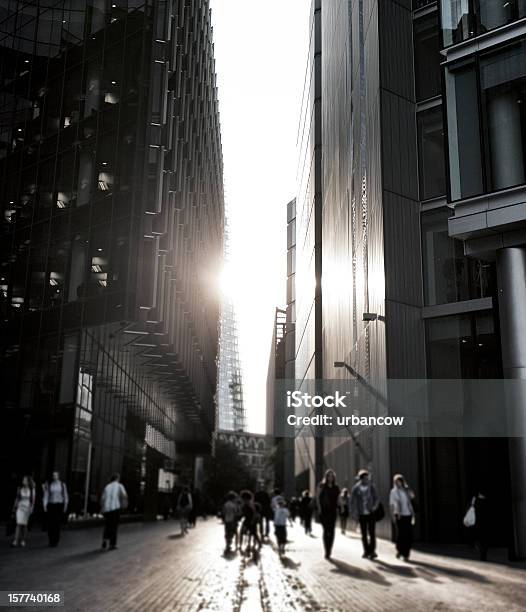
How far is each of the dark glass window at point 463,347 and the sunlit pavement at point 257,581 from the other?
567cm

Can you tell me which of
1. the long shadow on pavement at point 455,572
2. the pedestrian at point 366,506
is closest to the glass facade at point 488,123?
the pedestrian at point 366,506

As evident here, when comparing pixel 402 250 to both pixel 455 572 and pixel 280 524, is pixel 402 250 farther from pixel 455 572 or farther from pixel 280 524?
pixel 455 572

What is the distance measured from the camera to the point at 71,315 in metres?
27.2

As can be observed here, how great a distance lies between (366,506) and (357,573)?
2733mm

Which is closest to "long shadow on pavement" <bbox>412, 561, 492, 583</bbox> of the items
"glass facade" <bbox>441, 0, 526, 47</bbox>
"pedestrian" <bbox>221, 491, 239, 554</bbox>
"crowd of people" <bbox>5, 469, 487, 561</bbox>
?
"crowd of people" <bbox>5, 469, 487, 561</bbox>

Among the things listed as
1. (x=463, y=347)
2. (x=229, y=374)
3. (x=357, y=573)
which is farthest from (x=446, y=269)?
(x=229, y=374)

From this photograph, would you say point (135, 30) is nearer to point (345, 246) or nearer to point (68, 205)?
point (68, 205)

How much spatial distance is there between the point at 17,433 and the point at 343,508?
39.1 feet

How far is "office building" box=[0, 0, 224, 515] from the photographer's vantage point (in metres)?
26.7

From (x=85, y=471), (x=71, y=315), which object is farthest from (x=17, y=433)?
(x=71, y=315)

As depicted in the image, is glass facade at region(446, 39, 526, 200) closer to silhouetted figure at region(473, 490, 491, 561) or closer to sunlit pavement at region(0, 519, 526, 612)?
silhouetted figure at region(473, 490, 491, 561)

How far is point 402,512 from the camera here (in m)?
14.8

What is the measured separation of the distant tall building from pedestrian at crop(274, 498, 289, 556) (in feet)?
401

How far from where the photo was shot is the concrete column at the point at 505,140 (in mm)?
14266
